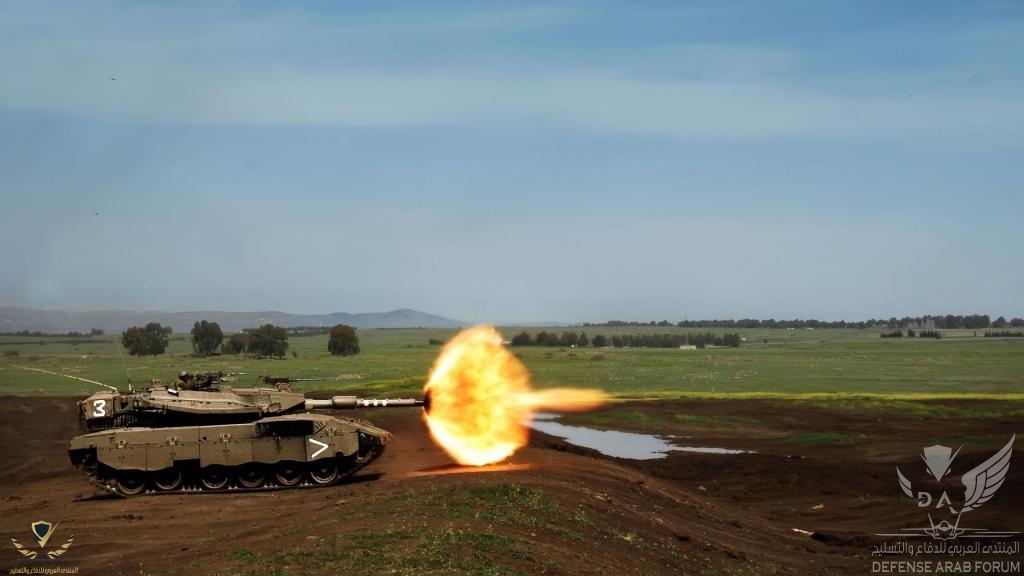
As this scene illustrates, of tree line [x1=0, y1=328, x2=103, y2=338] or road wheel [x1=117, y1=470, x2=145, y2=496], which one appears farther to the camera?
tree line [x1=0, y1=328, x2=103, y2=338]

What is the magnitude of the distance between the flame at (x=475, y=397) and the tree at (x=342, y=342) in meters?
72.8

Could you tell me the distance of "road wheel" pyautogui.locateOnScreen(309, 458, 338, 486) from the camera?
30.1 meters

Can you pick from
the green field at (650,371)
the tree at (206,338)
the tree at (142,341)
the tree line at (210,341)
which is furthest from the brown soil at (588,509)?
the tree at (206,338)

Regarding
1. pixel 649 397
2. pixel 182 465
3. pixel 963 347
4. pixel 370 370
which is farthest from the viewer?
pixel 963 347

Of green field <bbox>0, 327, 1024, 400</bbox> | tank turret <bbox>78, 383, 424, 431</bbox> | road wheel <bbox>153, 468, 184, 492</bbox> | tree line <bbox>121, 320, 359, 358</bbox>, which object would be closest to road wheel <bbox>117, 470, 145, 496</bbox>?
road wheel <bbox>153, 468, 184, 492</bbox>

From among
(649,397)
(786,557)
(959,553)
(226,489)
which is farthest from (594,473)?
(649,397)

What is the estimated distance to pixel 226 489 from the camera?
2975cm

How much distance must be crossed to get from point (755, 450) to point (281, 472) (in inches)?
775

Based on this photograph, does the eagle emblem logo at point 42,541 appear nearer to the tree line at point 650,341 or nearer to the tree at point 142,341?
the tree at point 142,341

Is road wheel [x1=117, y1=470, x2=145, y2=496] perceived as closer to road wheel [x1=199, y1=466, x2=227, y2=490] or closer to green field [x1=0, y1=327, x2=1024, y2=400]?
road wheel [x1=199, y1=466, x2=227, y2=490]

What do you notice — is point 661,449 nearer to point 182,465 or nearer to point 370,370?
point 182,465

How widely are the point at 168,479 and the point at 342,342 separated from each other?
76.0 m

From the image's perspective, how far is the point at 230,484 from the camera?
3003 centimetres

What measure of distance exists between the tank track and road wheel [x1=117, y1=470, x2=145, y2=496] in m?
0.07
